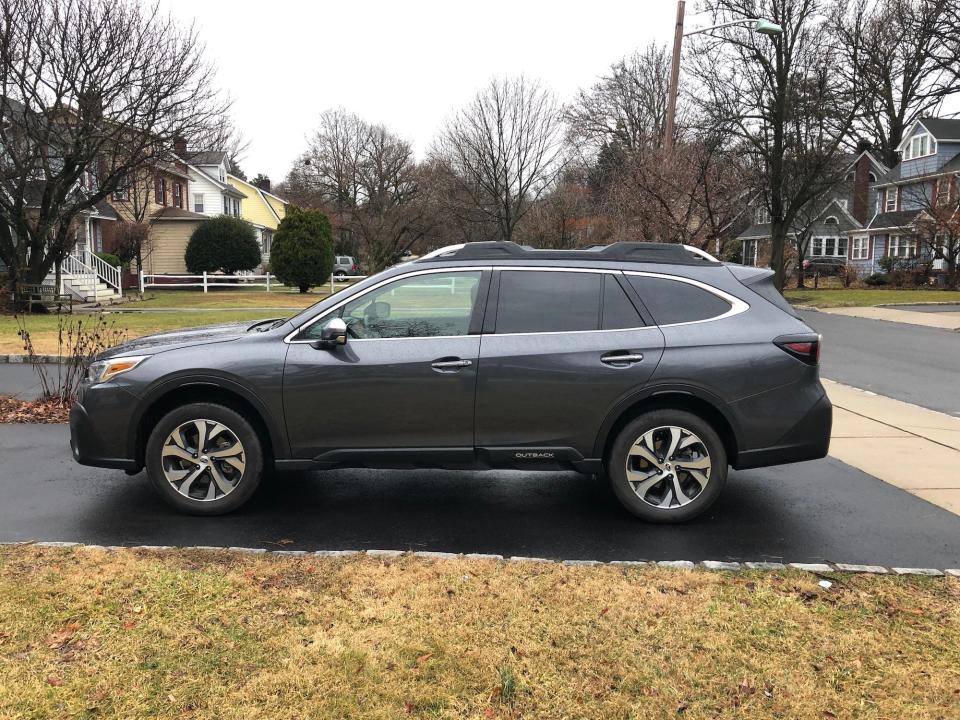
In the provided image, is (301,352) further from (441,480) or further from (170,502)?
(441,480)

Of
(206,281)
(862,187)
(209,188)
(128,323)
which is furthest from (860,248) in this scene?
(128,323)

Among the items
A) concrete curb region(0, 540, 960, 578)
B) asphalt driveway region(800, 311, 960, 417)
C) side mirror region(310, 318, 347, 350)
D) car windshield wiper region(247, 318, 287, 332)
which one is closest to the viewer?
concrete curb region(0, 540, 960, 578)

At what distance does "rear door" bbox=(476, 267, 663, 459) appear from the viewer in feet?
16.1

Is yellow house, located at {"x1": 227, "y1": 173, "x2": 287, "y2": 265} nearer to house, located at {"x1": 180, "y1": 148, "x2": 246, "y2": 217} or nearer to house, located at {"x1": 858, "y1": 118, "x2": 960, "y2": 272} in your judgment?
house, located at {"x1": 180, "y1": 148, "x2": 246, "y2": 217}

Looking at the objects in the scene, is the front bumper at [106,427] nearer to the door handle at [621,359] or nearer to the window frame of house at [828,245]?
the door handle at [621,359]

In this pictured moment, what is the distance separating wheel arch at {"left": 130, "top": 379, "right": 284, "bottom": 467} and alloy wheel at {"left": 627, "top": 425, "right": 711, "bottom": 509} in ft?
7.74

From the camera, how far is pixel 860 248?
54719mm

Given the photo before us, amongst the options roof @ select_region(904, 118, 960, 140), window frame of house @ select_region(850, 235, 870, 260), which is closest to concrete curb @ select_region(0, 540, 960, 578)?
roof @ select_region(904, 118, 960, 140)

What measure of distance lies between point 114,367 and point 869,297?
33899mm

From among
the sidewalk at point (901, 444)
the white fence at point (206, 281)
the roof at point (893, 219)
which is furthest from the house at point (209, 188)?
the sidewalk at point (901, 444)

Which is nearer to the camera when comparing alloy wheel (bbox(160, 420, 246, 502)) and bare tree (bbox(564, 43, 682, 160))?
alloy wheel (bbox(160, 420, 246, 502))

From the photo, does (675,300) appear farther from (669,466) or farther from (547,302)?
A: (669,466)

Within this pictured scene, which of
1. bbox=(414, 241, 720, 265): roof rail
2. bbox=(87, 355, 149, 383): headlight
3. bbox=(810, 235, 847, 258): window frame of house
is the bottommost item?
bbox=(87, 355, 149, 383): headlight

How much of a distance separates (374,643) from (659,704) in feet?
4.07
